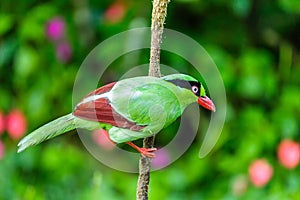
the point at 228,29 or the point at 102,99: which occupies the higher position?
the point at 228,29

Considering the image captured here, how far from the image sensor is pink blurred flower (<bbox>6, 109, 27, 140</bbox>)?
5.40 ft

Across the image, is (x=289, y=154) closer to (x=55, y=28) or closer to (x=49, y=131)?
(x=55, y=28)

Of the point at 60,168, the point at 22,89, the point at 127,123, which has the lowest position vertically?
the point at 127,123

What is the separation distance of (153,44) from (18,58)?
62.5 inches

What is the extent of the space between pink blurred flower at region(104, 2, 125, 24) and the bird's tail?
149 centimetres

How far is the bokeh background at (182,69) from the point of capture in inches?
66.1

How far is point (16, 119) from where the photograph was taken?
1.71 meters

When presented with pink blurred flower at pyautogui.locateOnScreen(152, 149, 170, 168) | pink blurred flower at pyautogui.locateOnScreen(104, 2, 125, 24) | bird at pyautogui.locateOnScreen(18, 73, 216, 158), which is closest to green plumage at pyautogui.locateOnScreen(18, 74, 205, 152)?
bird at pyautogui.locateOnScreen(18, 73, 216, 158)

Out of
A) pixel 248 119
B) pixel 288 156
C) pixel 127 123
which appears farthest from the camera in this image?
pixel 248 119

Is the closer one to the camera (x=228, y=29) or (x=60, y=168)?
(x=60, y=168)

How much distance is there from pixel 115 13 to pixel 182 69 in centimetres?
29

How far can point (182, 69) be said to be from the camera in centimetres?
159

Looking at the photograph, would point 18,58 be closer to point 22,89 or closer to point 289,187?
point 22,89

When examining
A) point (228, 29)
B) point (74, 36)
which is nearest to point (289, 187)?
point (228, 29)
